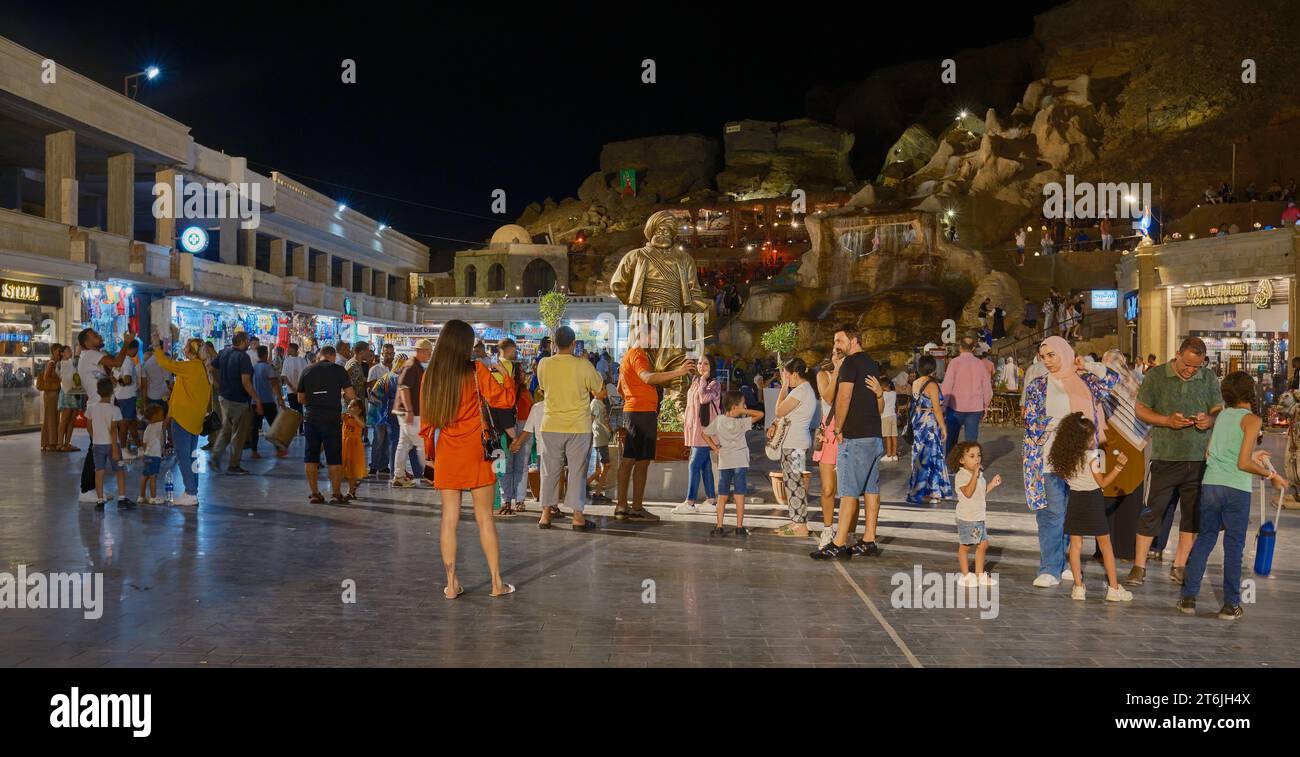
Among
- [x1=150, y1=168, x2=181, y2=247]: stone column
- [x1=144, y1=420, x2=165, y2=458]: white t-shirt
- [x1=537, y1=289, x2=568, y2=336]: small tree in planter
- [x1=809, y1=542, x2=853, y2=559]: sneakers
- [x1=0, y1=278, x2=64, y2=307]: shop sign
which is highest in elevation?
[x1=150, y1=168, x2=181, y2=247]: stone column

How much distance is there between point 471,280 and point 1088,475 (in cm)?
5031

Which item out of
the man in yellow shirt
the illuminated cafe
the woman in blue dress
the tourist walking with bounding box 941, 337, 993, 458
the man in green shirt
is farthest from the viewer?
the illuminated cafe

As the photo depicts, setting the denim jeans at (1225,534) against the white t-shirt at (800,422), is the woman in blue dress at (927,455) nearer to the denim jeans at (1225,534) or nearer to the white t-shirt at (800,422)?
the white t-shirt at (800,422)

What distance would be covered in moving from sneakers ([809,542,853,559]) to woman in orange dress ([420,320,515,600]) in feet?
8.25

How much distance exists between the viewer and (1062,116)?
4272 centimetres

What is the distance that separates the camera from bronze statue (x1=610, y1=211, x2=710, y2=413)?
35.1 feet

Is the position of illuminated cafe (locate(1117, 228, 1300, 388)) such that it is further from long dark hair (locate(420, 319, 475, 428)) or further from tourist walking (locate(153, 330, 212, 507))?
tourist walking (locate(153, 330, 212, 507))

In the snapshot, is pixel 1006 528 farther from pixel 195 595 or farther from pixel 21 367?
pixel 21 367

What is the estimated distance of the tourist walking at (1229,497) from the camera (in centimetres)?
558

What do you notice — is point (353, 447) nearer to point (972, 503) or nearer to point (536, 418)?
point (536, 418)

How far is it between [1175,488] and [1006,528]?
228 centimetres

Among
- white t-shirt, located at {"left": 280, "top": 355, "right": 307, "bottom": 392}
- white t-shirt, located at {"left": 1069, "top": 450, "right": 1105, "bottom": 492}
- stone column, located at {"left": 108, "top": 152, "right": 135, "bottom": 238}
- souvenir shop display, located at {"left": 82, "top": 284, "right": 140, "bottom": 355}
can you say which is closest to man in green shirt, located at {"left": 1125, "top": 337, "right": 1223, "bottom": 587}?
white t-shirt, located at {"left": 1069, "top": 450, "right": 1105, "bottom": 492}

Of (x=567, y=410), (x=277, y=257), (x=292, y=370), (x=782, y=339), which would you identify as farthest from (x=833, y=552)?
(x=277, y=257)
